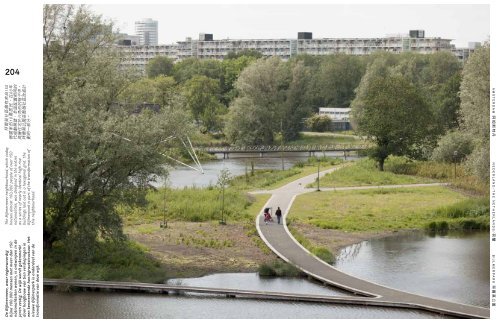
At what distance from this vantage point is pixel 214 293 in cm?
2455

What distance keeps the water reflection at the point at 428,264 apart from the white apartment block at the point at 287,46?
89.3 m

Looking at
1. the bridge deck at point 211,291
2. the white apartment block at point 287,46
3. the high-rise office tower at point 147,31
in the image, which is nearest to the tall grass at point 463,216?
the bridge deck at point 211,291

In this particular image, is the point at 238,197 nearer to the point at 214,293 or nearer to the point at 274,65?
the point at 214,293

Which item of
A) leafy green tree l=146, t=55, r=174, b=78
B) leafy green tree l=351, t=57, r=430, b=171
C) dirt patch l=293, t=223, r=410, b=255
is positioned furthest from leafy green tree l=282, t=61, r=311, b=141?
dirt patch l=293, t=223, r=410, b=255

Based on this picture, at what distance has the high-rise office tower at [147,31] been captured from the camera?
500ft

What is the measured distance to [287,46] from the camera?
133750 millimetres

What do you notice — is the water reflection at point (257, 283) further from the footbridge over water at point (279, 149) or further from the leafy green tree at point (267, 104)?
the leafy green tree at point (267, 104)

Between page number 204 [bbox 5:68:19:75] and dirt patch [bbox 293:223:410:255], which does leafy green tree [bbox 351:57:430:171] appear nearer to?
dirt patch [bbox 293:223:410:255]

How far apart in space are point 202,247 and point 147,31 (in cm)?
12155

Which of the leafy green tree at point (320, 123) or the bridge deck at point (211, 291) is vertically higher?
the leafy green tree at point (320, 123)

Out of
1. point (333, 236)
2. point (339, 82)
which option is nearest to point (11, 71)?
point (333, 236)

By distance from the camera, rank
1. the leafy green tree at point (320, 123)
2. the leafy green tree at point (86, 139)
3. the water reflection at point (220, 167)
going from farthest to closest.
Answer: the leafy green tree at point (320, 123) → the water reflection at point (220, 167) → the leafy green tree at point (86, 139)

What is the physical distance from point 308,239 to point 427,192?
12475 millimetres
